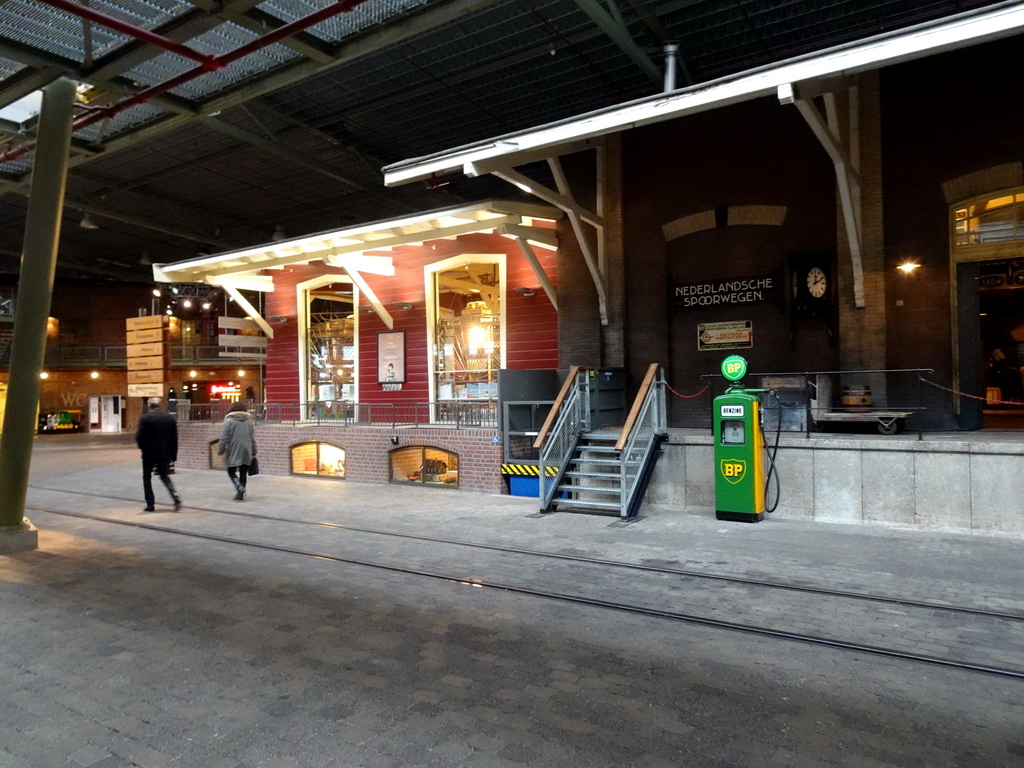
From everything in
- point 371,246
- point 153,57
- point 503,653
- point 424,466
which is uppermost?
point 153,57

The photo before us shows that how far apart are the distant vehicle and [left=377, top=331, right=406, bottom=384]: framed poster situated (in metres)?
28.0

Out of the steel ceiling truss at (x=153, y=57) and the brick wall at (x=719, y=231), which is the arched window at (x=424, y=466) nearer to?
the brick wall at (x=719, y=231)

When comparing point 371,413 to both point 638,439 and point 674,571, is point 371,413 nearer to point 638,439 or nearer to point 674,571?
point 638,439

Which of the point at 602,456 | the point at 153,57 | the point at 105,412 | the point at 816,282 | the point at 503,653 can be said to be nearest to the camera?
the point at 503,653

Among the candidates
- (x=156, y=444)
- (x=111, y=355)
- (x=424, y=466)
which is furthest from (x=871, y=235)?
(x=111, y=355)

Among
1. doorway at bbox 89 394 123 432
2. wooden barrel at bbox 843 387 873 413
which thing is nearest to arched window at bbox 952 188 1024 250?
wooden barrel at bbox 843 387 873 413

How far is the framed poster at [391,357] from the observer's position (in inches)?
626

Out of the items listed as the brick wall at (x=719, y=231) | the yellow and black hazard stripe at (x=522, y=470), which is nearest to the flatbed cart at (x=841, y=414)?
the brick wall at (x=719, y=231)

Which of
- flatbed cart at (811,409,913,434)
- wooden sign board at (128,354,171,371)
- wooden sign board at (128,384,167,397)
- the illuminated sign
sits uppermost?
wooden sign board at (128,354,171,371)

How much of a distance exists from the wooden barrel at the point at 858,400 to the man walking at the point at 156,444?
33.8 feet

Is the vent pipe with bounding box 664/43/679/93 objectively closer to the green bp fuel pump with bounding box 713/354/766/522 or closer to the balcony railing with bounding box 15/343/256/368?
the green bp fuel pump with bounding box 713/354/766/522

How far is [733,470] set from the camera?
8867mm

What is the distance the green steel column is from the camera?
8.05 meters

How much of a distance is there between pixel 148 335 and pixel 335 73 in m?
8.58
